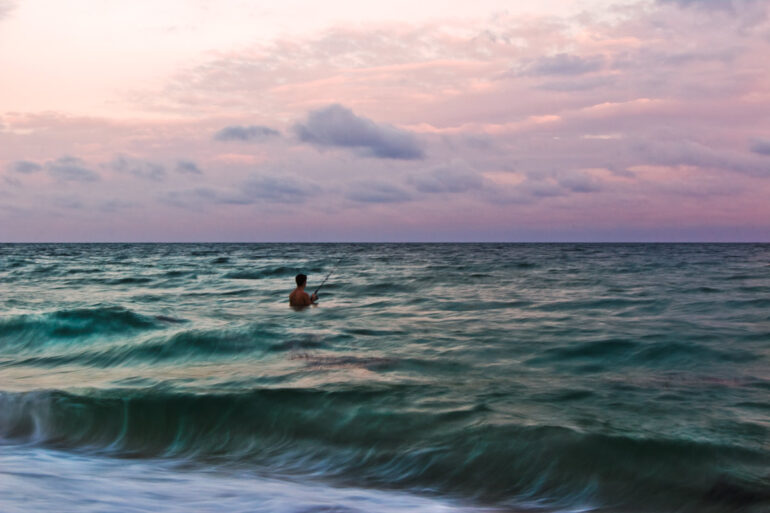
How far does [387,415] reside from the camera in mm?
6809

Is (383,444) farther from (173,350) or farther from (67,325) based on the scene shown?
(67,325)

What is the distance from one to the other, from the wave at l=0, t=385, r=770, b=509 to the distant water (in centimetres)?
2

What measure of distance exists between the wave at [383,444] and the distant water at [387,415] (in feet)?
0.08

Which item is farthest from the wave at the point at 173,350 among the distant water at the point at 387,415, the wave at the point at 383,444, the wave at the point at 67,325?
the wave at the point at 383,444

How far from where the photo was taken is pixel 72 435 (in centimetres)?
658

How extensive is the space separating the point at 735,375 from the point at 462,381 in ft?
13.5

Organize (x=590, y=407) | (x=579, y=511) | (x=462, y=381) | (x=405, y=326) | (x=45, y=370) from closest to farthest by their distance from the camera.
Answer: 1. (x=579, y=511)
2. (x=590, y=407)
3. (x=462, y=381)
4. (x=45, y=370)
5. (x=405, y=326)

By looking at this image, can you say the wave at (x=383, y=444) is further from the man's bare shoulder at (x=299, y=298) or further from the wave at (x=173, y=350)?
the man's bare shoulder at (x=299, y=298)

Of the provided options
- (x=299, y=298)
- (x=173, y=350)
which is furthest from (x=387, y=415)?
(x=299, y=298)

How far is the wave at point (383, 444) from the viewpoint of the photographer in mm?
5152

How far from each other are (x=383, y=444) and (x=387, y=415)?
0.68 m

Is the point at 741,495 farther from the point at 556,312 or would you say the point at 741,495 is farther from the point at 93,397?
the point at 556,312

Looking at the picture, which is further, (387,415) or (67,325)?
(67,325)

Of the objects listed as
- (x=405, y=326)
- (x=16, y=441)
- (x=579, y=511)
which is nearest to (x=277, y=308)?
(x=405, y=326)
